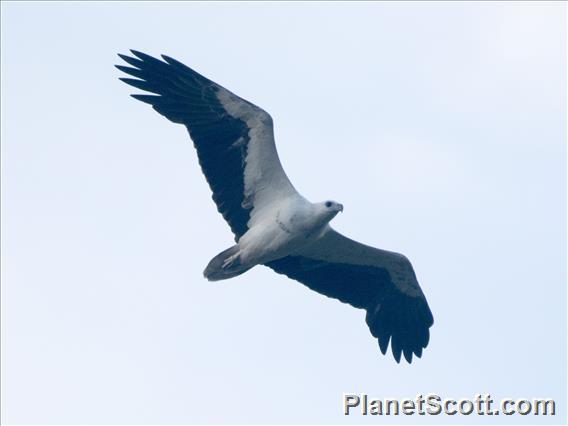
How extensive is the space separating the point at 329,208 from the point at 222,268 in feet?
6.57

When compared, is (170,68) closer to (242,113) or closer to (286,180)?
(242,113)

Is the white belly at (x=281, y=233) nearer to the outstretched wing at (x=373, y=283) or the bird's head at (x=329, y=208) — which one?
the bird's head at (x=329, y=208)

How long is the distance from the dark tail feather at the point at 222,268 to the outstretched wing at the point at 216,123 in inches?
42.0

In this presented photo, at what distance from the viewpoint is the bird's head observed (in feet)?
61.9

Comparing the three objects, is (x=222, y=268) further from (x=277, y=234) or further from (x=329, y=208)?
(x=329, y=208)

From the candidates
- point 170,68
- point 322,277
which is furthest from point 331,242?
point 170,68

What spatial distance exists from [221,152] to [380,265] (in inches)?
144

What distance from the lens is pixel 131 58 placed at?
63.3ft

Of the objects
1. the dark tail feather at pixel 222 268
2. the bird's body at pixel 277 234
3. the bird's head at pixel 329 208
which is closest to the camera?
the bird's head at pixel 329 208

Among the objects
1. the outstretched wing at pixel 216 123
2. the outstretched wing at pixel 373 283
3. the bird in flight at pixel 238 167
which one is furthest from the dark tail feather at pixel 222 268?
the outstretched wing at pixel 373 283

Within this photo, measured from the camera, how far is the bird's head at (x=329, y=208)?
18.9m

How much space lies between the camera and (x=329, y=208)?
18891 mm

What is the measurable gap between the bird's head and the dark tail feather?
61.7 inches

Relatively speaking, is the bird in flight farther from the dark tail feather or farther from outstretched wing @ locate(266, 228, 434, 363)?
outstretched wing @ locate(266, 228, 434, 363)
